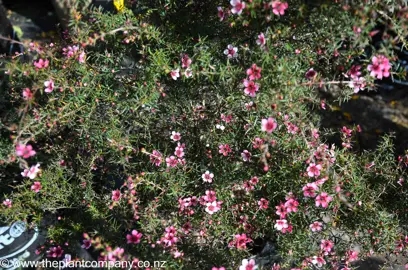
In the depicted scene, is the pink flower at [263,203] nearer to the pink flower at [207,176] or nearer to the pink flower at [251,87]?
the pink flower at [207,176]

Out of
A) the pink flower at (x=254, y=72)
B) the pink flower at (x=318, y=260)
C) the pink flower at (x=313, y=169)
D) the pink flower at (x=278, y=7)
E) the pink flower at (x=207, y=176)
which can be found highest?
the pink flower at (x=278, y=7)

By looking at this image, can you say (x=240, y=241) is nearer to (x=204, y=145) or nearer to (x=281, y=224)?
(x=281, y=224)

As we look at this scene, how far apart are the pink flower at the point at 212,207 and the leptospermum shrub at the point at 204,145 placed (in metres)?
0.01

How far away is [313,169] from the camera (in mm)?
1734

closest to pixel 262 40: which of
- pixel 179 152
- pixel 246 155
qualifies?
pixel 246 155

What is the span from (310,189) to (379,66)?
601 mm

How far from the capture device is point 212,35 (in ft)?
6.66

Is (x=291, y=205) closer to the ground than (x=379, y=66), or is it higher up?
closer to the ground

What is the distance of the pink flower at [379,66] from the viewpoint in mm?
1557

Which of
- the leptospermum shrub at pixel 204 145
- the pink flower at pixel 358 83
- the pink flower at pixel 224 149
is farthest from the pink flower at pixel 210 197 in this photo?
the pink flower at pixel 358 83

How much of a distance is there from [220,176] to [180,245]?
404 mm

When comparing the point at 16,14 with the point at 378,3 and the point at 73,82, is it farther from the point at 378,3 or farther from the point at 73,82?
the point at 378,3

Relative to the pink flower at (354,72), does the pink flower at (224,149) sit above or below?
below

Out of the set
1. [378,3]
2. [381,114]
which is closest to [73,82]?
[378,3]
